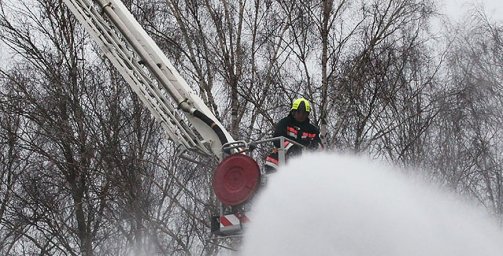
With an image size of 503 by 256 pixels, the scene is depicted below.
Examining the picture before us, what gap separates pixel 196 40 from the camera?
19.2 meters

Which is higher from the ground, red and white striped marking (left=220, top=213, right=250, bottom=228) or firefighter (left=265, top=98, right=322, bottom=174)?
firefighter (left=265, top=98, right=322, bottom=174)

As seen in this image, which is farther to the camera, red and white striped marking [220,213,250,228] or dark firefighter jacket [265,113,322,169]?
dark firefighter jacket [265,113,322,169]

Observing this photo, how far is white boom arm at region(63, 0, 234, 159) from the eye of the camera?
30.8 ft

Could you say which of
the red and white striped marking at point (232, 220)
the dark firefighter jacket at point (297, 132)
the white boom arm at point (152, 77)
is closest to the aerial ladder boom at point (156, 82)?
the white boom arm at point (152, 77)

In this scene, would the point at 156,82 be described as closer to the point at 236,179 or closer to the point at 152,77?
the point at 152,77

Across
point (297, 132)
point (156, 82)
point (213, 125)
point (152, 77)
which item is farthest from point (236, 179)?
point (152, 77)

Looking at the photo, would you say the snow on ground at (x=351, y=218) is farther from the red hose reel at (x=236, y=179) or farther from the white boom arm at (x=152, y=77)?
the white boom arm at (x=152, y=77)

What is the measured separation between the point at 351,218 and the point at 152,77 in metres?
4.19

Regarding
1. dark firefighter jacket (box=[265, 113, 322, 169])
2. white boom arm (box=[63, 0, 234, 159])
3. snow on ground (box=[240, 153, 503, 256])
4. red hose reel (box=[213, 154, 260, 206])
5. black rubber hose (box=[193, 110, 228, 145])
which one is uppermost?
white boom arm (box=[63, 0, 234, 159])

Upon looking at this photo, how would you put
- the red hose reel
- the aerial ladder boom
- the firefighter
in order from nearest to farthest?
the red hose reel → the firefighter → the aerial ladder boom

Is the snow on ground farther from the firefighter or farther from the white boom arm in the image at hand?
the white boom arm

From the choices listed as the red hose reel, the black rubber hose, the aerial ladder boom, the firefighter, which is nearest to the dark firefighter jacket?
the firefighter

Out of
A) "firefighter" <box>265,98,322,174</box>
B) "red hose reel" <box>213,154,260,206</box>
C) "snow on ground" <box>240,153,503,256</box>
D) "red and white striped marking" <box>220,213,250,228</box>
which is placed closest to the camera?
"snow on ground" <box>240,153,503,256</box>

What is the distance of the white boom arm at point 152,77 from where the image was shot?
30.8 ft
